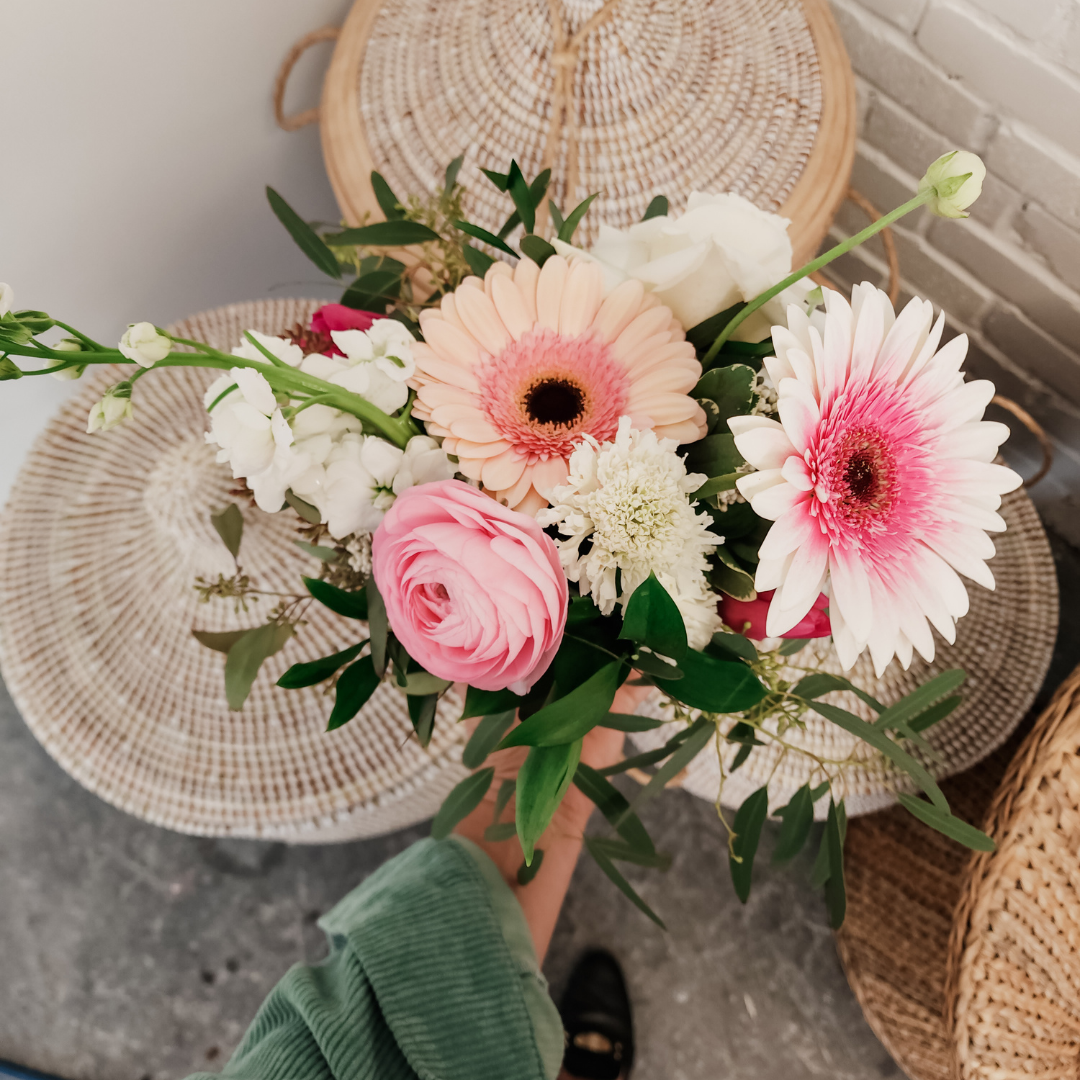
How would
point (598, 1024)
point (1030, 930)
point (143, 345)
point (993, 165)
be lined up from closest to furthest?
point (143, 345) < point (1030, 930) < point (993, 165) < point (598, 1024)

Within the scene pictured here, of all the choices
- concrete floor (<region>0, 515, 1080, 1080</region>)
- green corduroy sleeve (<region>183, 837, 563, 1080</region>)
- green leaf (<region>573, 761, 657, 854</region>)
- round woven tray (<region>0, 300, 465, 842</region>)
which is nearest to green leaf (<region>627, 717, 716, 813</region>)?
green leaf (<region>573, 761, 657, 854</region>)

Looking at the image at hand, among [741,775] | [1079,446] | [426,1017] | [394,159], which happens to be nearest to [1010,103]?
[1079,446]

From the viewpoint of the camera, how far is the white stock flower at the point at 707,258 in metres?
0.36

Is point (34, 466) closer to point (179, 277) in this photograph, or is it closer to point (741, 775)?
point (179, 277)

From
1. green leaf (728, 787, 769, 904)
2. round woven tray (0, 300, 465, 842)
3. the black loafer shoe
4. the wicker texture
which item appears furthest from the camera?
the black loafer shoe

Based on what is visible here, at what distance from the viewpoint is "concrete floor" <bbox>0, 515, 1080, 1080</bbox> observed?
1.09 m

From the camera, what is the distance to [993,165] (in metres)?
0.90

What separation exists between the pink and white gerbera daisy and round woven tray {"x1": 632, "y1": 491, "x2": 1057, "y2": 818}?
47 cm

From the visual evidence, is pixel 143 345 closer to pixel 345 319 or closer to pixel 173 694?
pixel 345 319

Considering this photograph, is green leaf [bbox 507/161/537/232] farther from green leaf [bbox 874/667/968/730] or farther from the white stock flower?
green leaf [bbox 874/667/968/730]

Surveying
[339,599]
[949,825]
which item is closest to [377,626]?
[339,599]

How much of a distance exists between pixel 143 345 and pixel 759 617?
0.31m

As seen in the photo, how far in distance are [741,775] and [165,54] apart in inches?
37.1

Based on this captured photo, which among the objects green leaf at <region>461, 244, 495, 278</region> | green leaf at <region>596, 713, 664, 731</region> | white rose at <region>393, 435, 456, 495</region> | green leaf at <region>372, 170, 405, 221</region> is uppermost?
green leaf at <region>461, 244, 495, 278</region>
